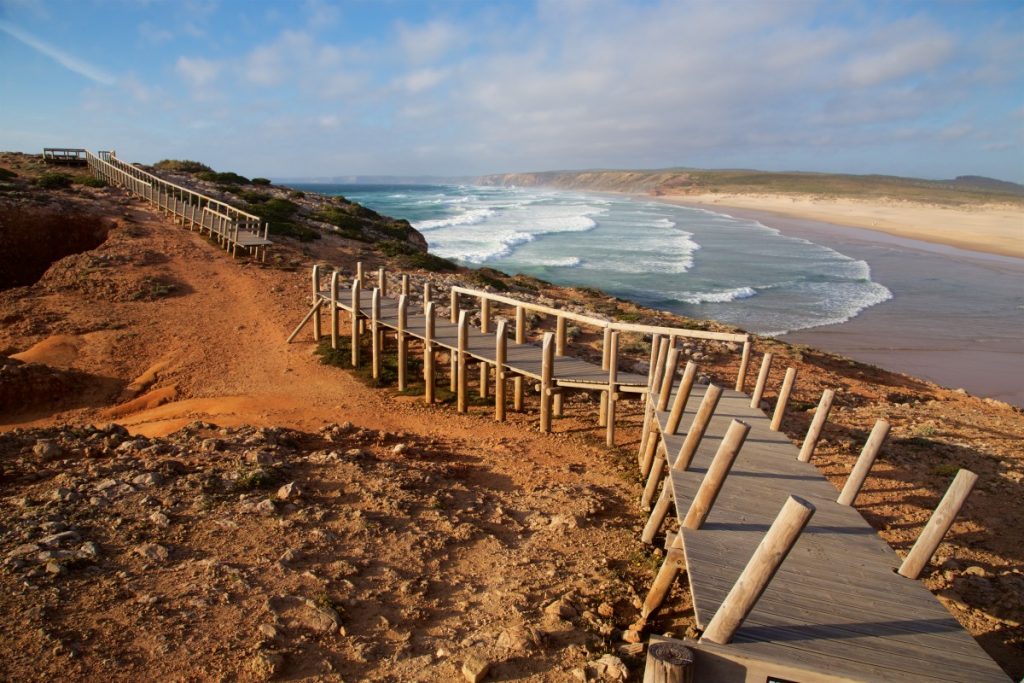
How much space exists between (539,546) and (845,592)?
9.91ft

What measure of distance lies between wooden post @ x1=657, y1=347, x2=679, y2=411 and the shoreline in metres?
12.6

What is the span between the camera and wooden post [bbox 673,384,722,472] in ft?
19.4

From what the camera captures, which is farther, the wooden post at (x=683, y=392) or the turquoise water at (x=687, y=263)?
the turquoise water at (x=687, y=263)

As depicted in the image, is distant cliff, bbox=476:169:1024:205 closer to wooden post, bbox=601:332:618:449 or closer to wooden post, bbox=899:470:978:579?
wooden post, bbox=601:332:618:449

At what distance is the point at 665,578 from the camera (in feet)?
17.6

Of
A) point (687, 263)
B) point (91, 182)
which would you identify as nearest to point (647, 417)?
point (91, 182)

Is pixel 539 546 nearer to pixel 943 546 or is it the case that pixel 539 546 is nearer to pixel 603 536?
pixel 603 536

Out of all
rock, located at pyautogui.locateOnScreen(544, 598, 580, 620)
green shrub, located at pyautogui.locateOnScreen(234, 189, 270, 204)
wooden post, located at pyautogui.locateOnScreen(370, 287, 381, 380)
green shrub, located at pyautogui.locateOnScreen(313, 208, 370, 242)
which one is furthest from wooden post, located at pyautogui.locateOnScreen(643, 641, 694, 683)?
green shrub, located at pyautogui.locateOnScreen(234, 189, 270, 204)

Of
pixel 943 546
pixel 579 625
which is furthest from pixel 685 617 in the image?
pixel 943 546

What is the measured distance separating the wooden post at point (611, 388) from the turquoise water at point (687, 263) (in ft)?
46.7

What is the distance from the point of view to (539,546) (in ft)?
21.8

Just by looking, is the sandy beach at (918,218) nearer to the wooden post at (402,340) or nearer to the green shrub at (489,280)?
the green shrub at (489,280)

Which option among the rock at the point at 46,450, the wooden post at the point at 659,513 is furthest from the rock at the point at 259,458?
the wooden post at the point at 659,513

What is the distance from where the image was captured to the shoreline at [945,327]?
17.6 metres
